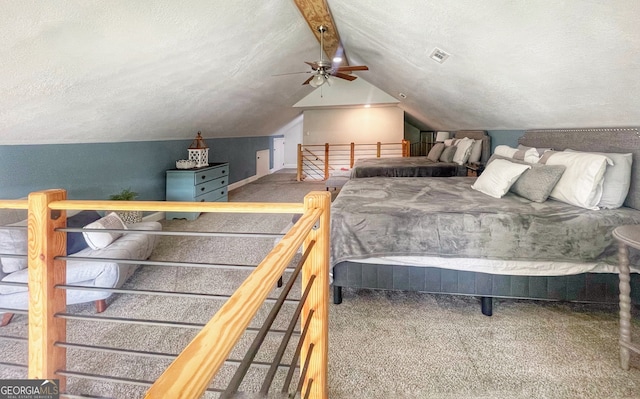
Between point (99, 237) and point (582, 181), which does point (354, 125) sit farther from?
point (99, 237)

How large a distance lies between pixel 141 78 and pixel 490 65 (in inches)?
108

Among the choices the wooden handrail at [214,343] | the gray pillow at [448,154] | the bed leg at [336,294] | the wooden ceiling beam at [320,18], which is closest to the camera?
the wooden handrail at [214,343]

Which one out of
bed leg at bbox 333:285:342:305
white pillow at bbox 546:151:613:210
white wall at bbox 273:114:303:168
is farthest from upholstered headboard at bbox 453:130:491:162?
white wall at bbox 273:114:303:168

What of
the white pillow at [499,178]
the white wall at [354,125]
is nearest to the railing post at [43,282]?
the white pillow at [499,178]

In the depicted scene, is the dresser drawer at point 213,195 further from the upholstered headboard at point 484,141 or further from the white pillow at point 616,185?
the white pillow at point 616,185

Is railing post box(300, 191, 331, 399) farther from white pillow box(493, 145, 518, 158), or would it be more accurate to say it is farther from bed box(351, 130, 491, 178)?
bed box(351, 130, 491, 178)

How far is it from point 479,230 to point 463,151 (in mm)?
3141

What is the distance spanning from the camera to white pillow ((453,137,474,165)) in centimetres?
478

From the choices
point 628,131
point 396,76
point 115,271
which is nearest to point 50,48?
point 115,271

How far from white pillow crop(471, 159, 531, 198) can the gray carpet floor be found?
813mm

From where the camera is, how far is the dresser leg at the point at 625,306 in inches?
60.7

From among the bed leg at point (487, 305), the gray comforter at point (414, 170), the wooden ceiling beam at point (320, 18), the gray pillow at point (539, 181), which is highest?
the wooden ceiling beam at point (320, 18)

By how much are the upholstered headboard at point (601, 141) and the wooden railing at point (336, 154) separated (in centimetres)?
495

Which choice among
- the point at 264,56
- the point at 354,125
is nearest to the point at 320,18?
the point at 264,56
